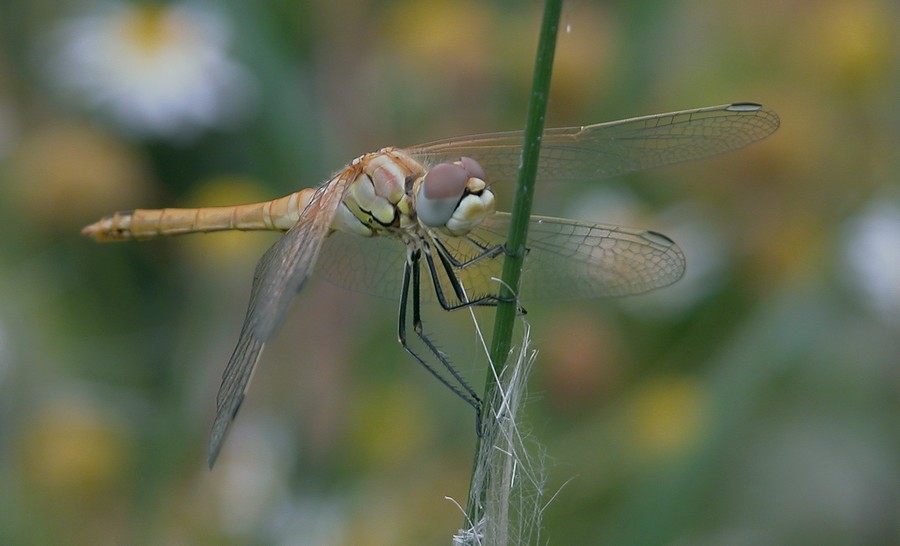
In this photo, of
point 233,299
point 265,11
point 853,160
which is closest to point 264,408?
point 233,299

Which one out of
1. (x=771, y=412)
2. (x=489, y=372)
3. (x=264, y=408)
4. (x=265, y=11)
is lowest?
(x=771, y=412)

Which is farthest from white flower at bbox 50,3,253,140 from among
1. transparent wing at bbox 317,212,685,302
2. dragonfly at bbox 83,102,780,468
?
transparent wing at bbox 317,212,685,302

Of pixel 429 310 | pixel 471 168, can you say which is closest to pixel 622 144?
pixel 471 168

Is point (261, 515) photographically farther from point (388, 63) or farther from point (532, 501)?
point (388, 63)

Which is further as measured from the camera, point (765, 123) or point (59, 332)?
point (59, 332)

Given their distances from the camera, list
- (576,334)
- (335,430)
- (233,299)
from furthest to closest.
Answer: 1. (233,299)
2. (576,334)
3. (335,430)

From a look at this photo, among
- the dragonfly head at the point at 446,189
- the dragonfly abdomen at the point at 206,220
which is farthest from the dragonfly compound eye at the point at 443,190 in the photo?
the dragonfly abdomen at the point at 206,220

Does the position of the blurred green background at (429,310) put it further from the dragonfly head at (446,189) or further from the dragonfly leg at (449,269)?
the dragonfly head at (446,189)

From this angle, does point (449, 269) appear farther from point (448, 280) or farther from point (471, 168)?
point (471, 168)
